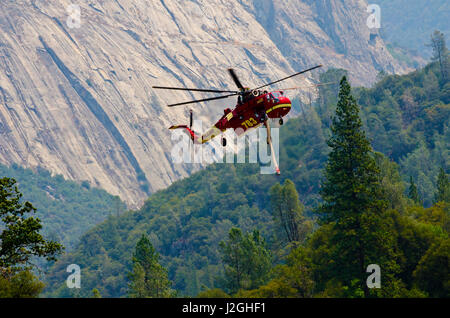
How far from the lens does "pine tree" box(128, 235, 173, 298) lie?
69.1 m

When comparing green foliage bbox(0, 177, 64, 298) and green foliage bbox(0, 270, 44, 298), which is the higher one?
green foliage bbox(0, 177, 64, 298)

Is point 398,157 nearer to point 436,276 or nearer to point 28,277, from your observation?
point 436,276

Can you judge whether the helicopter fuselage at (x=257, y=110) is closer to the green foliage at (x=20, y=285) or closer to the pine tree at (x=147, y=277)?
the green foliage at (x=20, y=285)

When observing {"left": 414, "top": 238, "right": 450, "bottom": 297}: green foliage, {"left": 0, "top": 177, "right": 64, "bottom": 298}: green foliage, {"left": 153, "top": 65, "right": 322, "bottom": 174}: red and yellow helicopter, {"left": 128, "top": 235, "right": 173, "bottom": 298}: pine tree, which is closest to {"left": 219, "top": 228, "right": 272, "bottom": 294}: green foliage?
{"left": 128, "top": 235, "right": 173, "bottom": 298}: pine tree

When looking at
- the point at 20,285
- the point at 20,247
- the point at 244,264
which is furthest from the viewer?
the point at 244,264

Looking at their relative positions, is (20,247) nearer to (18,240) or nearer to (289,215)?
(18,240)

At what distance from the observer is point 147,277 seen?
7375 centimetres

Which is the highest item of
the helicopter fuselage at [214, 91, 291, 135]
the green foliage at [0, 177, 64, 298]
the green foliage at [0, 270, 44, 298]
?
the helicopter fuselage at [214, 91, 291, 135]

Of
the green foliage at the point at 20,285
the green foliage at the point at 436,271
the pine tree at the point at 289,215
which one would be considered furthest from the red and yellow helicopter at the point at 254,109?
the pine tree at the point at 289,215

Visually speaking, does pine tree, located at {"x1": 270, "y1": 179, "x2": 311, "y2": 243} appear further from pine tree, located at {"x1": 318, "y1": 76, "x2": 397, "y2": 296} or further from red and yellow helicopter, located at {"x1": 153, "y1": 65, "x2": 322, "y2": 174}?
red and yellow helicopter, located at {"x1": 153, "y1": 65, "x2": 322, "y2": 174}

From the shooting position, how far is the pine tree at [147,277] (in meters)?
69.1

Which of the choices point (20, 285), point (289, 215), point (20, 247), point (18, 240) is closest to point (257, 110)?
point (18, 240)
